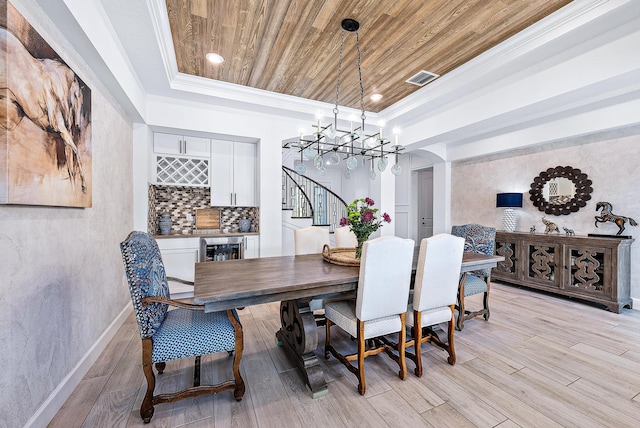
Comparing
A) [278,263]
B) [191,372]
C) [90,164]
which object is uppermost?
[90,164]

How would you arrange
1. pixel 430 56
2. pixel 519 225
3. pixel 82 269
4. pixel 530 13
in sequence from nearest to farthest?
pixel 82 269, pixel 530 13, pixel 430 56, pixel 519 225

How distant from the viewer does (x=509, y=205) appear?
446cm

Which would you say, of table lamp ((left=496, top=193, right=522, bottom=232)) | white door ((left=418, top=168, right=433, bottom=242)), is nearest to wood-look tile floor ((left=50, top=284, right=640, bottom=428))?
table lamp ((left=496, top=193, right=522, bottom=232))

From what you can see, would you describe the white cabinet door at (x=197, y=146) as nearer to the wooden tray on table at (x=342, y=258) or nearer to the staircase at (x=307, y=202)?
the staircase at (x=307, y=202)

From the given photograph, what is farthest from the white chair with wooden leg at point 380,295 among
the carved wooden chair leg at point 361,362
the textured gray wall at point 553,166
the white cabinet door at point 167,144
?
the textured gray wall at point 553,166

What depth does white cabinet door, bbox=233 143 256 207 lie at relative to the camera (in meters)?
4.34

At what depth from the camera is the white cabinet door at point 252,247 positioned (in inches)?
163

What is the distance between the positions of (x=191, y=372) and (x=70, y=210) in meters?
1.47

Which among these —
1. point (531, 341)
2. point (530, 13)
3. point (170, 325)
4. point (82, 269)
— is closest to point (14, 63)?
point (82, 269)

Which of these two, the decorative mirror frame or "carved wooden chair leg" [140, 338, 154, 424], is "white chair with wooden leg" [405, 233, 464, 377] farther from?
the decorative mirror frame

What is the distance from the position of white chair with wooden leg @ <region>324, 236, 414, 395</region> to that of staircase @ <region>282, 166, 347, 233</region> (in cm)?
344

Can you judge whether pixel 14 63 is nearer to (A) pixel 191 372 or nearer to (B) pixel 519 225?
(A) pixel 191 372

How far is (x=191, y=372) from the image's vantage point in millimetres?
2123

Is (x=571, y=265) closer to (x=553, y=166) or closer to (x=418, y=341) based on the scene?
(x=553, y=166)
